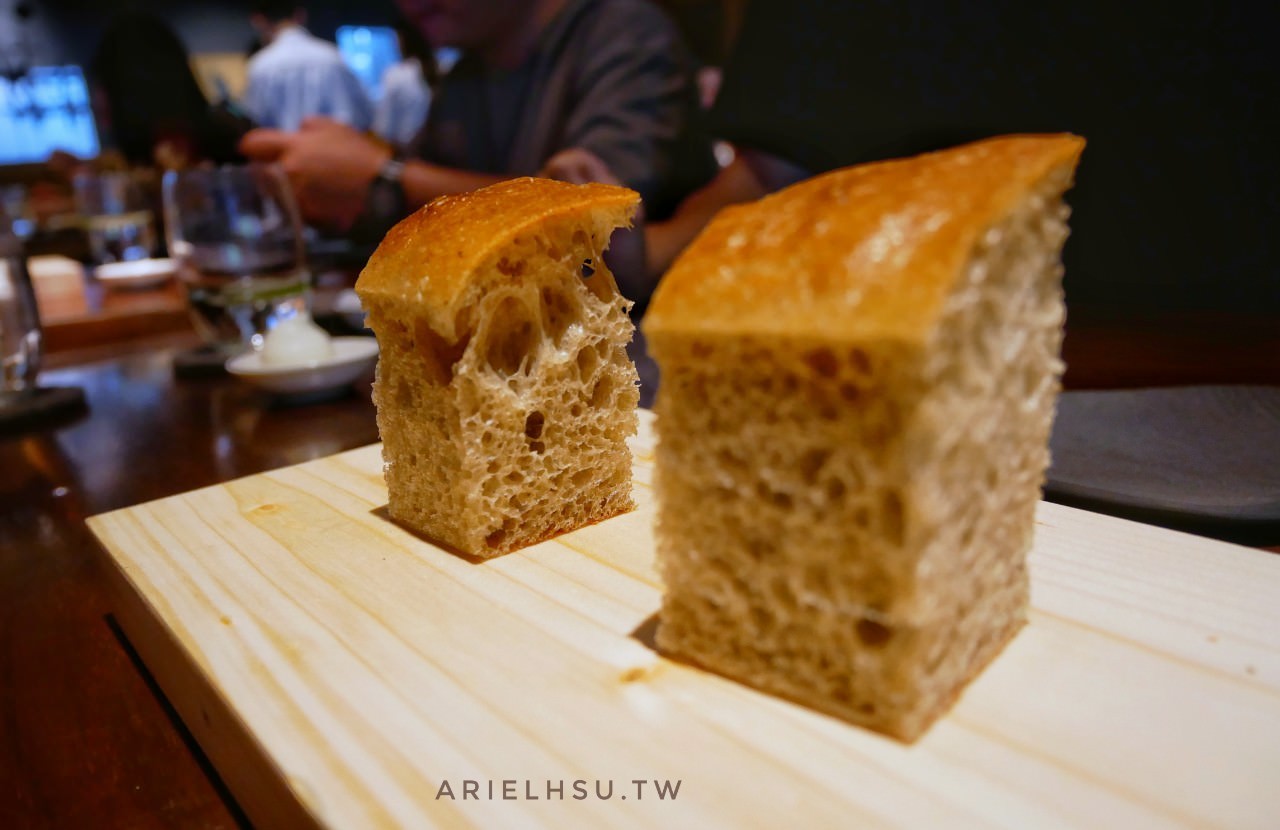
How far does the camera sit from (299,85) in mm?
9125

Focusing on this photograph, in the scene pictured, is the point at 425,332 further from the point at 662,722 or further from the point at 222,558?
the point at 662,722

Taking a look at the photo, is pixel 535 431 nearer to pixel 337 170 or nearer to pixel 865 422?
pixel 865 422

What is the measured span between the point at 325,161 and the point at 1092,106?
4.28 m

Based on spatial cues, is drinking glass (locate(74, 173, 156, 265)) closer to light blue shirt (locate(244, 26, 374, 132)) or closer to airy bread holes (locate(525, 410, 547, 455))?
light blue shirt (locate(244, 26, 374, 132))

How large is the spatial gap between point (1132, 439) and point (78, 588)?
239 centimetres

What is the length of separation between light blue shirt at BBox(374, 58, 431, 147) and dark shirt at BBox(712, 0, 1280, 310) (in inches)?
192

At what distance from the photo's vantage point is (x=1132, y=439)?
1999 millimetres

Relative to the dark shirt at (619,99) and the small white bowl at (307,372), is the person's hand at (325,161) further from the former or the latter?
the small white bowl at (307,372)

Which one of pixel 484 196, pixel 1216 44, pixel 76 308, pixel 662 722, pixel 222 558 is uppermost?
pixel 1216 44

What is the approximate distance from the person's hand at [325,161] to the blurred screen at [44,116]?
1235 cm

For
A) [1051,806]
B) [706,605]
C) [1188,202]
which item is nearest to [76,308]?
[706,605]

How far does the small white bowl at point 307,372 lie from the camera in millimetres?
2924

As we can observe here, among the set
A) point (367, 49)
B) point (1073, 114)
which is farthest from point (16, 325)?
point (367, 49)

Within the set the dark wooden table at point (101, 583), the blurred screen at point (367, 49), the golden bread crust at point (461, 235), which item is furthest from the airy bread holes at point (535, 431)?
the blurred screen at point (367, 49)
